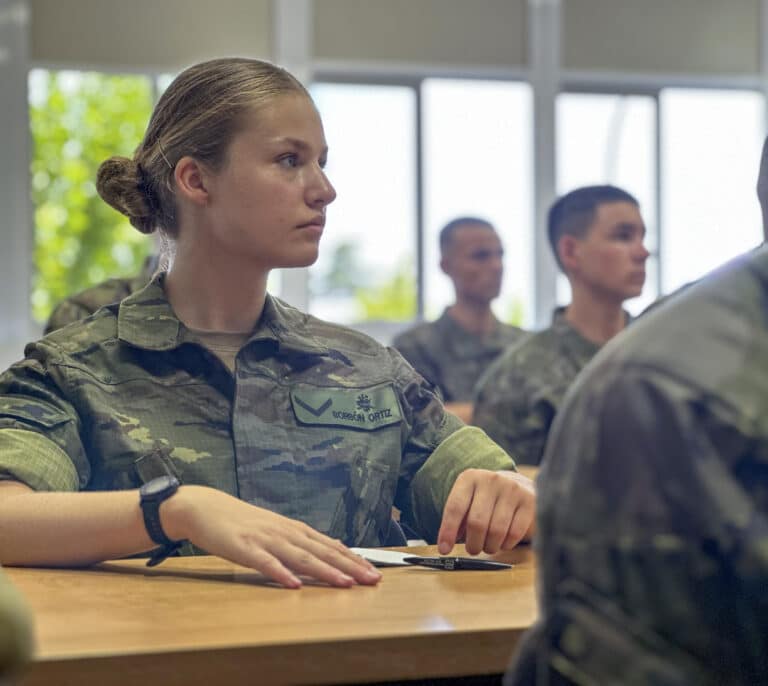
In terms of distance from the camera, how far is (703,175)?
6.99 m

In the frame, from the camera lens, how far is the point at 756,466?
1.74 feet

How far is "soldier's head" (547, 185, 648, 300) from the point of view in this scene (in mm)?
4180

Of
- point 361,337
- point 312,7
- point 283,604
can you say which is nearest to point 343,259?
point 312,7

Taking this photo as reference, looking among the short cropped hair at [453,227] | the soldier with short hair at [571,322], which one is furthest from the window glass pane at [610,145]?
the soldier with short hair at [571,322]

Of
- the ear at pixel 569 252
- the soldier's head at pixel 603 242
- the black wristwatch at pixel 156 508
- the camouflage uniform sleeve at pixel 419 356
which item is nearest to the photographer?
the black wristwatch at pixel 156 508

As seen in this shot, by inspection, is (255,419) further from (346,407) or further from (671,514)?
(671,514)

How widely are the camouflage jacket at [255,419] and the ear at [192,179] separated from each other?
13 centimetres

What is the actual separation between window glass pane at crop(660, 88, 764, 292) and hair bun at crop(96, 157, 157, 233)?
5398 mm

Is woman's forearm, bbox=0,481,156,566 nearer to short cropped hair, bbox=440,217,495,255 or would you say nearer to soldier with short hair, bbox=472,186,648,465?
soldier with short hair, bbox=472,186,648,465

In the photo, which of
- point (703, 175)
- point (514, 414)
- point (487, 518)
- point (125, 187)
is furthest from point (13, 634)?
point (703, 175)

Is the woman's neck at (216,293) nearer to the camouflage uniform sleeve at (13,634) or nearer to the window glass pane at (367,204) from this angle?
the camouflage uniform sleeve at (13,634)

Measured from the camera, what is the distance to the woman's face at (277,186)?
1.75 metres

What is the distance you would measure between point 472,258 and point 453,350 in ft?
1.56

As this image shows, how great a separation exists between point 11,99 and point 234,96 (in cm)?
466
